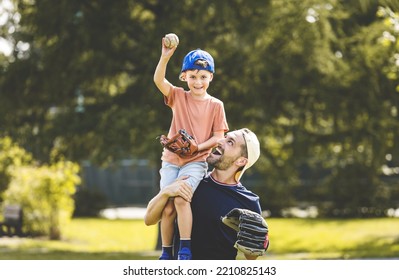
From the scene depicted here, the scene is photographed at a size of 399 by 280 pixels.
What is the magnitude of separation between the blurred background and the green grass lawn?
1701mm

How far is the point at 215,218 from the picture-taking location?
179 inches

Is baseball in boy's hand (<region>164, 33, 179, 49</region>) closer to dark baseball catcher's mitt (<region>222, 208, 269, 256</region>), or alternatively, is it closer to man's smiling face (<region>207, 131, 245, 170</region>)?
man's smiling face (<region>207, 131, 245, 170</region>)

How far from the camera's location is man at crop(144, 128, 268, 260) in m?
4.52

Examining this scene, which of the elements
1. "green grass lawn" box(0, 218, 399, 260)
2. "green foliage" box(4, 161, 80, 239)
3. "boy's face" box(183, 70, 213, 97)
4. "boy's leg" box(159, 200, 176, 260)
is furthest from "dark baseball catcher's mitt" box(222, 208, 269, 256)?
"green foliage" box(4, 161, 80, 239)

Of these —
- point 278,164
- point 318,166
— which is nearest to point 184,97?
point 278,164

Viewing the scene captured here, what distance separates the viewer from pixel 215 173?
4.64 metres

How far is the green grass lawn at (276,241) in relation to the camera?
13.7 metres

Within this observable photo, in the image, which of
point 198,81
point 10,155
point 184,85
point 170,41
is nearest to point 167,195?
point 198,81

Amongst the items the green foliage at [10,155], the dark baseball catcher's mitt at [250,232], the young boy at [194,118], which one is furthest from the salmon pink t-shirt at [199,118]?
the green foliage at [10,155]

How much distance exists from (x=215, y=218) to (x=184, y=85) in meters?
8.20

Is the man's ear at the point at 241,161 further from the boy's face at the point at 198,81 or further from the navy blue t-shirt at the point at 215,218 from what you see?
the boy's face at the point at 198,81

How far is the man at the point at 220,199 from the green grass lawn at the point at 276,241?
7.99 meters

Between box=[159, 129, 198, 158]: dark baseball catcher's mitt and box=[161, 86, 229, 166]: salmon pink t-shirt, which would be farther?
box=[161, 86, 229, 166]: salmon pink t-shirt
